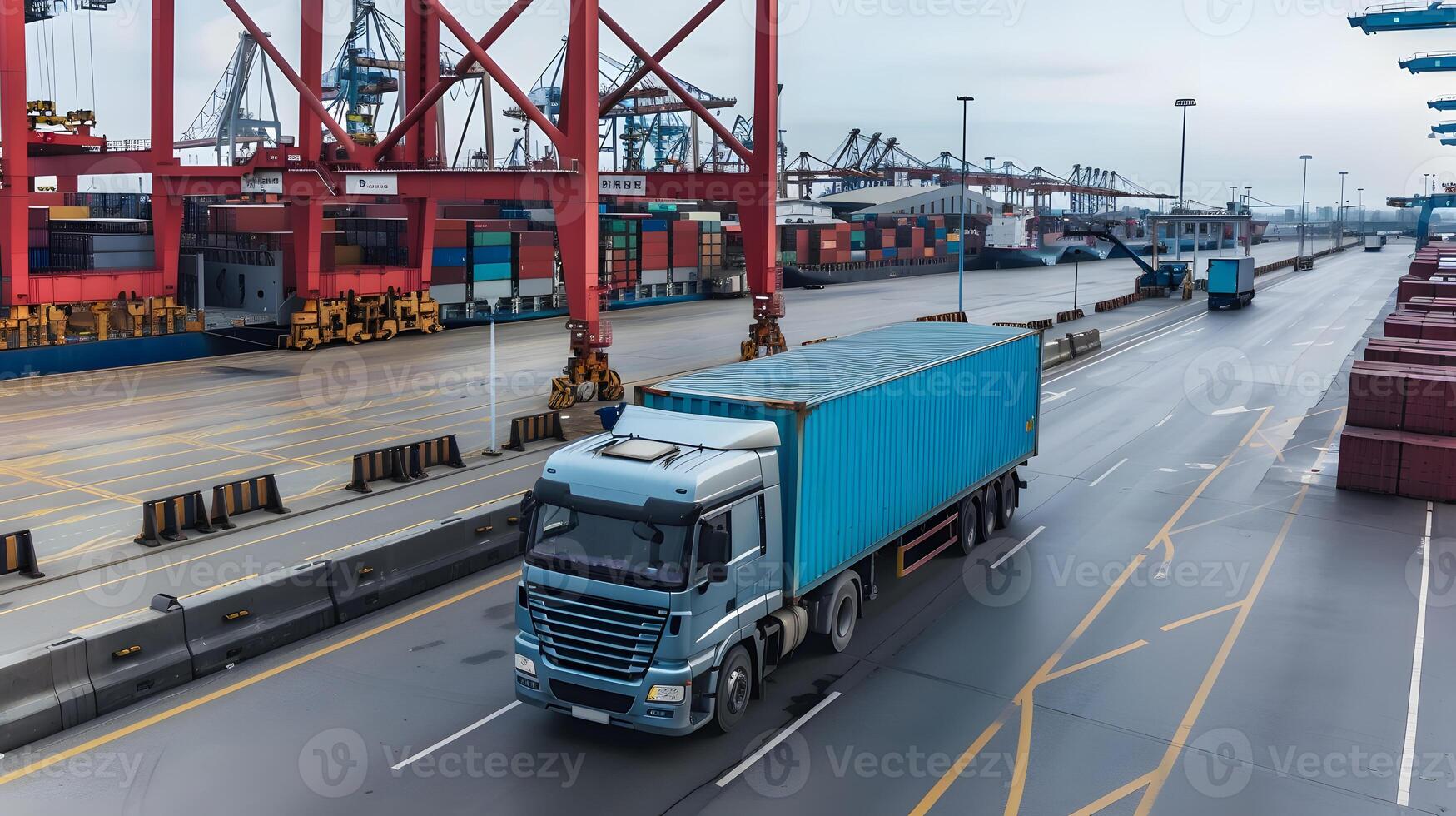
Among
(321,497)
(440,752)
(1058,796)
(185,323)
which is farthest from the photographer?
(185,323)

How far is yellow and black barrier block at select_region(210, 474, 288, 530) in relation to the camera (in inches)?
821

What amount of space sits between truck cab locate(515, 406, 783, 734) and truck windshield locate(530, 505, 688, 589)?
0.01m

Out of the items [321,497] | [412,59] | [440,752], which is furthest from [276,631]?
[412,59]

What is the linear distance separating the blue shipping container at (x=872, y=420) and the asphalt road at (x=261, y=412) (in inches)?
458

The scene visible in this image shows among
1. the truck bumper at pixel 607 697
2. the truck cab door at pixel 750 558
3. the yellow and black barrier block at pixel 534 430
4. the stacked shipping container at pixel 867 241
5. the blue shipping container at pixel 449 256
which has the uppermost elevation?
the stacked shipping container at pixel 867 241

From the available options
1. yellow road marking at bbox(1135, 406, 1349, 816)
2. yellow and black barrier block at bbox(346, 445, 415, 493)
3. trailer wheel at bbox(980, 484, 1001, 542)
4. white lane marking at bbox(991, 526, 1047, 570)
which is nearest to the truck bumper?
yellow road marking at bbox(1135, 406, 1349, 816)

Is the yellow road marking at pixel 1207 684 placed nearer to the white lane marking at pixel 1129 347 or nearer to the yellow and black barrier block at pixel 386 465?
the yellow and black barrier block at pixel 386 465

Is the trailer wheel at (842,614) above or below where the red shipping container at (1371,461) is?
below

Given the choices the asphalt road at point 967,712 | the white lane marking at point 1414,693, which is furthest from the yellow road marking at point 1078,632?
the white lane marking at point 1414,693

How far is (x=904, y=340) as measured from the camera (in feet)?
65.5

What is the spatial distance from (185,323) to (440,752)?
39036mm

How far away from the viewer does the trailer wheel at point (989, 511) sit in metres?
19.4

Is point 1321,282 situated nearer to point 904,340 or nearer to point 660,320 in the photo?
point 660,320

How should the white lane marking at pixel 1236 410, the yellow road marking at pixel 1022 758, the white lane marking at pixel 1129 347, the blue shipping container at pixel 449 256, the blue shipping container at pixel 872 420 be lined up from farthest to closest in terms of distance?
1. the blue shipping container at pixel 449 256
2. the white lane marking at pixel 1129 347
3. the white lane marking at pixel 1236 410
4. the blue shipping container at pixel 872 420
5. the yellow road marking at pixel 1022 758
